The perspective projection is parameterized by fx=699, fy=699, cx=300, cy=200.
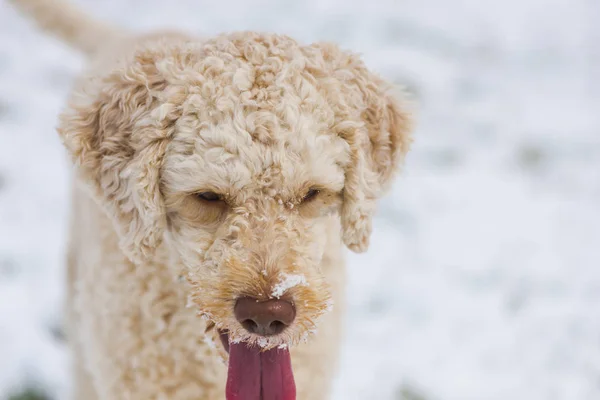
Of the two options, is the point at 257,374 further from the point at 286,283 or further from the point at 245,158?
the point at 245,158

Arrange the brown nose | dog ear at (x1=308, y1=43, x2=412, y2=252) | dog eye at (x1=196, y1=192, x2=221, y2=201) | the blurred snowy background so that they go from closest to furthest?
1. the brown nose
2. dog eye at (x1=196, y1=192, x2=221, y2=201)
3. dog ear at (x1=308, y1=43, x2=412, y2=252)
4. the blurred snowy background

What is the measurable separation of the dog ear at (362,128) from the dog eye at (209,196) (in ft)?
1.31

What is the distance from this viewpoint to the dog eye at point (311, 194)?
2.01 metres

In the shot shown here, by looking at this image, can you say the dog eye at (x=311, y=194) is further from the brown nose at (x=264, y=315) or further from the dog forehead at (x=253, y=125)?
the brown nose at (x=264, y=315)

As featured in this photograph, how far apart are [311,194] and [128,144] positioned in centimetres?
57

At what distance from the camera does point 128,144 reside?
2.08 metres

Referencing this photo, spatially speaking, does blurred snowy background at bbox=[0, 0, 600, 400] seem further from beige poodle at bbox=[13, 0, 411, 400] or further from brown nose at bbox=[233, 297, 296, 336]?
brown nose at bbox=[233, 297, 296, 336]

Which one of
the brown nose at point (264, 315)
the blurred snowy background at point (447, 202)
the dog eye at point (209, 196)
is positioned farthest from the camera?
the blurred snowy background at point (447, 202)

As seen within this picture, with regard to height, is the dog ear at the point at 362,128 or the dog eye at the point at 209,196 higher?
the dog ear at the point at 362,128

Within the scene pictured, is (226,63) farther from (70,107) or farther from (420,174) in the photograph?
(420,174)

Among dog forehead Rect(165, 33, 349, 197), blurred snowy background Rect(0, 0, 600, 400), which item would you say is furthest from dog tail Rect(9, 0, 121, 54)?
dog forehead Rect(165, 33, 349, 197)

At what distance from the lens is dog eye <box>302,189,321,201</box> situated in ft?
6.59

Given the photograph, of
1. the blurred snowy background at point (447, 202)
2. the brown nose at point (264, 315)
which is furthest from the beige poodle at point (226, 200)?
the blurred snowy background at point (447, 202)

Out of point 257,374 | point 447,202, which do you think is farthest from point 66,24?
point 447,202
